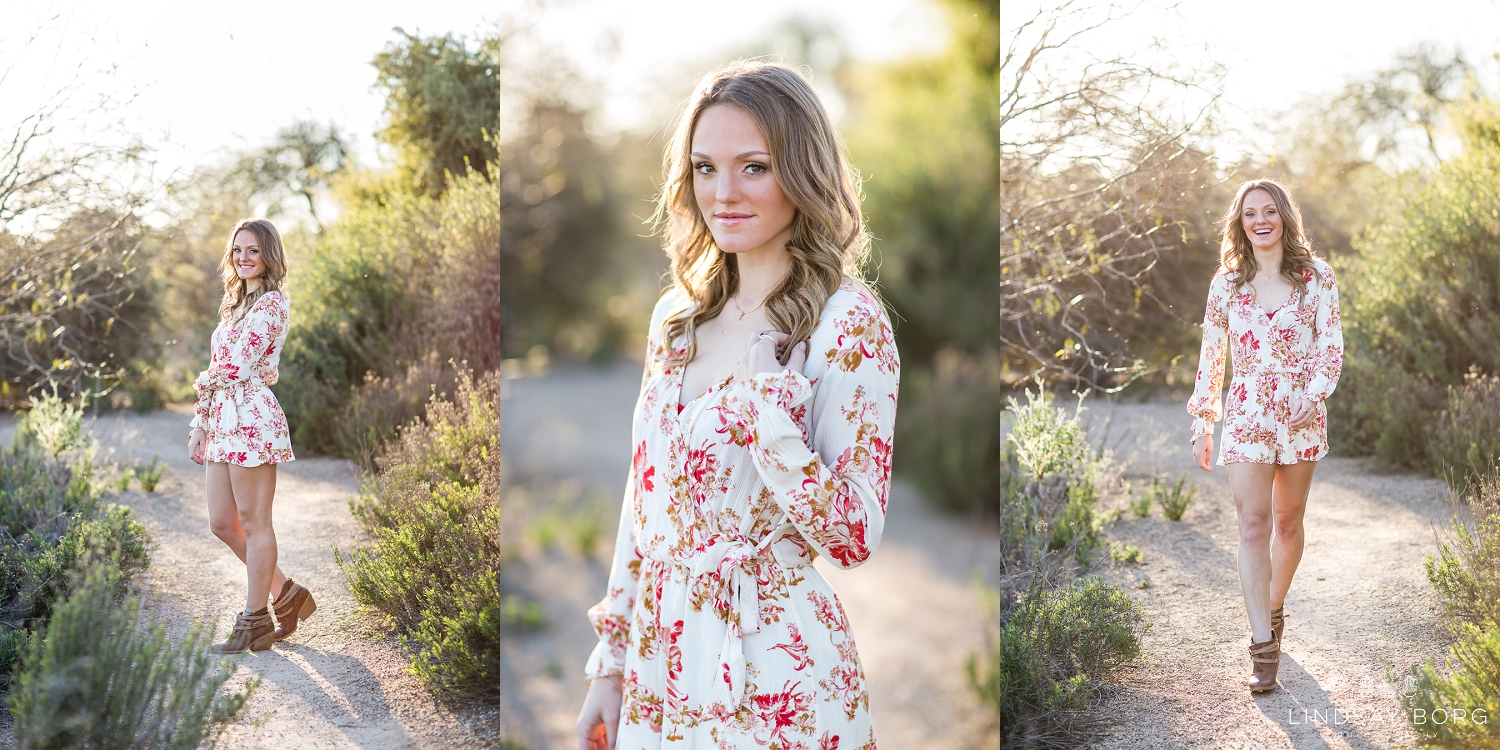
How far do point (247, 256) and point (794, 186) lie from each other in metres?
1.30

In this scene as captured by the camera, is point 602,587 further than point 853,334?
Yes

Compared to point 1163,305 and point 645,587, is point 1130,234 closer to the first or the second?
point 1163,305

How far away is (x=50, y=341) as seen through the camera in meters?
1.91

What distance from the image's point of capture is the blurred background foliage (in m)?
6.21

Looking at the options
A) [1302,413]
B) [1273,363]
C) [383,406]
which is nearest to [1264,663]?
[1302,413]

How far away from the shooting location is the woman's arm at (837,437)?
114cm

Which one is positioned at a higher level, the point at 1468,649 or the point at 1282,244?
the point at 1282,244

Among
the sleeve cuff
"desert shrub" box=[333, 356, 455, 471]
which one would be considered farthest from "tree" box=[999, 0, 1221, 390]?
"desert shrub" box=[333, 356, 455, 471]

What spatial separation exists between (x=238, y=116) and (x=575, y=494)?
230 inches

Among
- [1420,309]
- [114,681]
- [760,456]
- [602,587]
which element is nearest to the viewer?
[760,456]

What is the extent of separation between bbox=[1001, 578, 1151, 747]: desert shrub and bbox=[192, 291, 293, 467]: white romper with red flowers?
173 cm

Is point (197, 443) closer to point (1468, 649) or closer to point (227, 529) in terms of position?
point (227, 529)

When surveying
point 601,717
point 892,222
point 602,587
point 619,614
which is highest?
point 892,222

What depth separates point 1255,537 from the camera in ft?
5.90
